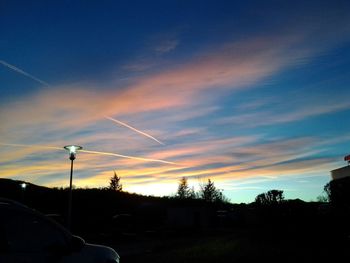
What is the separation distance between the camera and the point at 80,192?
Result: 225 feet

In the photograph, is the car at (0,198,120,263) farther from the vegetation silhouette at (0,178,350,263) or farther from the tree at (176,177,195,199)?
the tree at (176,177,195,199)

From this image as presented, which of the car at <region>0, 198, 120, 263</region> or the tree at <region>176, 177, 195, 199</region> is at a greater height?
the tree at <region>176, 177, 195, 199</region>

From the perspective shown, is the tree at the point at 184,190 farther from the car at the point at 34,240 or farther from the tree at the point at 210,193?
the car at the point at 34,240

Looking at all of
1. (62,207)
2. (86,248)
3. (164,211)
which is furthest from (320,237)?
(62,207)

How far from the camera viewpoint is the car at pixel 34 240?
5109 mm

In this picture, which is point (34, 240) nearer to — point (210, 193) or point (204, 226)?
point (204, 226)

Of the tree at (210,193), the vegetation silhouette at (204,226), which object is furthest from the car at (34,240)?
the tree at (210,193)

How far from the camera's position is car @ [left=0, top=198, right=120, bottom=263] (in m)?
5.11

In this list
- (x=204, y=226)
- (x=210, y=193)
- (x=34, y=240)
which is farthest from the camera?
(x=210, y=193)

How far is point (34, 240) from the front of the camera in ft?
18.3

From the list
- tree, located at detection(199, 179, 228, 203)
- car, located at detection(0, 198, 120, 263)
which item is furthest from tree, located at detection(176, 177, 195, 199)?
car, located at detection(0, 198, 120, 263)

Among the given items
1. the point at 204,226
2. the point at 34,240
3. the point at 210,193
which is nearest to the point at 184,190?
the point at 210,193

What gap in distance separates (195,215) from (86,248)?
161 ft

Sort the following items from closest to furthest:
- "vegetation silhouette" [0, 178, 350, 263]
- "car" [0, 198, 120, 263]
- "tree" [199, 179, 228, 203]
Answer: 1. "car" [0, 198, 120, 263]
2. "vegetation silhouette" [0, 178, 350, 263]
3. "tree" [199, 179, 228, 203]
